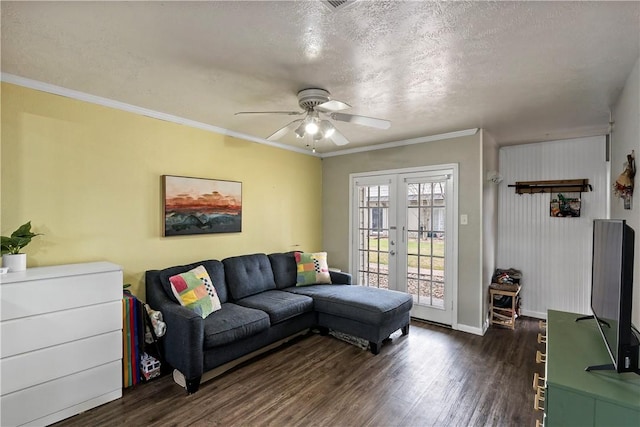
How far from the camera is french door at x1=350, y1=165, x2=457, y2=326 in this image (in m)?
4.04

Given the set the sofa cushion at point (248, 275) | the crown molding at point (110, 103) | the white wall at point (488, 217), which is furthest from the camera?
the white wall at point (488, 217)

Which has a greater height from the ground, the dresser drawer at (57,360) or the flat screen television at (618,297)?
the flat screen television at (618,297)

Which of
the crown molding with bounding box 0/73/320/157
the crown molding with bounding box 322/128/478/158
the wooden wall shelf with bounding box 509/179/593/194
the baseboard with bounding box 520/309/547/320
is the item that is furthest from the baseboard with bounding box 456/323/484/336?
the crown molding with bounding box 0/73/320/157

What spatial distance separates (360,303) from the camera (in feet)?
10.9

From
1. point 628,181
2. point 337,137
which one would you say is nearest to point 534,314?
point 628,181

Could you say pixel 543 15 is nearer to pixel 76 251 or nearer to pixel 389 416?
pixel 389 416

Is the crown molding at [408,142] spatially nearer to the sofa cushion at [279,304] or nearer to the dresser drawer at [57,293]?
the sofa cushion at [279,304]

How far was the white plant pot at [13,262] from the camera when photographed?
2.20 m

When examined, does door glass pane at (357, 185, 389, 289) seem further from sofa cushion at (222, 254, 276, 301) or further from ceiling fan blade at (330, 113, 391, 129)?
ceiling fan blade at (330, 113, 391, 129)

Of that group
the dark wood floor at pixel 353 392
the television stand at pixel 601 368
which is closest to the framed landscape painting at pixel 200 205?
the dark wood floor at pixel 353 392

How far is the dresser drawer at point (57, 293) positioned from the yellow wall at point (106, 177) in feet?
1.71

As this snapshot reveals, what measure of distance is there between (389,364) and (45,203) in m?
3.28

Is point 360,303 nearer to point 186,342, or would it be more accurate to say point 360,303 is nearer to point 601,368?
point 186,342

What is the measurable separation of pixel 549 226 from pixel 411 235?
6.18ft
